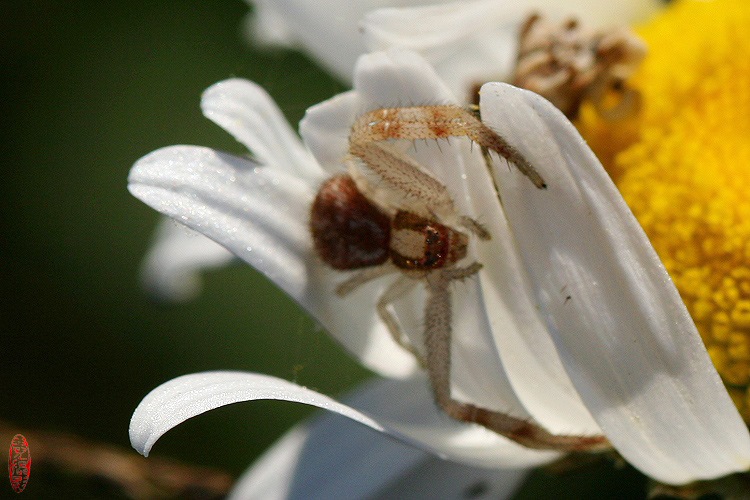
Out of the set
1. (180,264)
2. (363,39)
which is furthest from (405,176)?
(180,264)

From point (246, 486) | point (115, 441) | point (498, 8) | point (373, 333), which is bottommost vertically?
point (115, 441)

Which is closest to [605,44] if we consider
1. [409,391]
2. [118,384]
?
[409,391]

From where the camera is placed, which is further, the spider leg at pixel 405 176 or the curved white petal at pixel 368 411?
the spider leg at pixel 405 176

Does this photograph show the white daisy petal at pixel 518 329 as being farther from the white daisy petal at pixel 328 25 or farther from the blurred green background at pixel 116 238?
the blurred green background at pixel 116 238

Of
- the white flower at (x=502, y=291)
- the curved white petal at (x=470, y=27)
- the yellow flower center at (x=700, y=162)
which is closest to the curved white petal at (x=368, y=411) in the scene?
the white flower at (x=502, y=291)

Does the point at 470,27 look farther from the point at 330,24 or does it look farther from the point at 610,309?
the point at 610,309

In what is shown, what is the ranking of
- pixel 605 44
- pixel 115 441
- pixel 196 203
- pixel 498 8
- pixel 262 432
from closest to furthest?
1. pixel 196 203
2. pixel 605 44
3. pixel 498 8
4. pixel 262 432
5. pixel 115 441

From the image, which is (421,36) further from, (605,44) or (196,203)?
(196,203)
